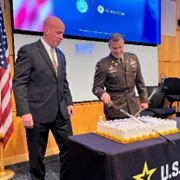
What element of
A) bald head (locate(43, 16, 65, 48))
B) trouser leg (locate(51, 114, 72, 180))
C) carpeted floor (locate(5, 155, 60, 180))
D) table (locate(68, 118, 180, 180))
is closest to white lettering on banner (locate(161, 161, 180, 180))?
table (locate(68, 118, 180, 180))

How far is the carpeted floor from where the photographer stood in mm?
2485

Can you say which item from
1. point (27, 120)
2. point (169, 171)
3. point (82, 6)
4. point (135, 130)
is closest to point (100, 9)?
Result: point (82, 6)

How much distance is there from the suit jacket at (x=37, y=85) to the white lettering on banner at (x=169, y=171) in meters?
0.93

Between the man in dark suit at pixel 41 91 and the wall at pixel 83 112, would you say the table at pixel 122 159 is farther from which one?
the wall at pixel 83 112

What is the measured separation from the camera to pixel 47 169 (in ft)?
8.86

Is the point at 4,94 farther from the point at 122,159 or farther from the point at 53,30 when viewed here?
the point at 122,159

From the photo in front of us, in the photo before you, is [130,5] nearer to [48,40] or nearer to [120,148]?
[48,40]

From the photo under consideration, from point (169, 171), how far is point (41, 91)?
1.11 metres

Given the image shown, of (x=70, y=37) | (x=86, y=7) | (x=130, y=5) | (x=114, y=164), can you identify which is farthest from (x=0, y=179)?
(x=130, y=5)

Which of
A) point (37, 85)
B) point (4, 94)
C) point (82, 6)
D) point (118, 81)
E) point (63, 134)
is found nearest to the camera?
point (37, 85)

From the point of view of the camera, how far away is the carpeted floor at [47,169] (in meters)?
2.49

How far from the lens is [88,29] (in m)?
3.42

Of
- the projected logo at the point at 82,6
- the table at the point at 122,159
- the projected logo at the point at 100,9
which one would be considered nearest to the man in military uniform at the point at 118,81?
the table at the point at 122,159

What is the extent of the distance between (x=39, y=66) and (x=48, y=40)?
23cm
